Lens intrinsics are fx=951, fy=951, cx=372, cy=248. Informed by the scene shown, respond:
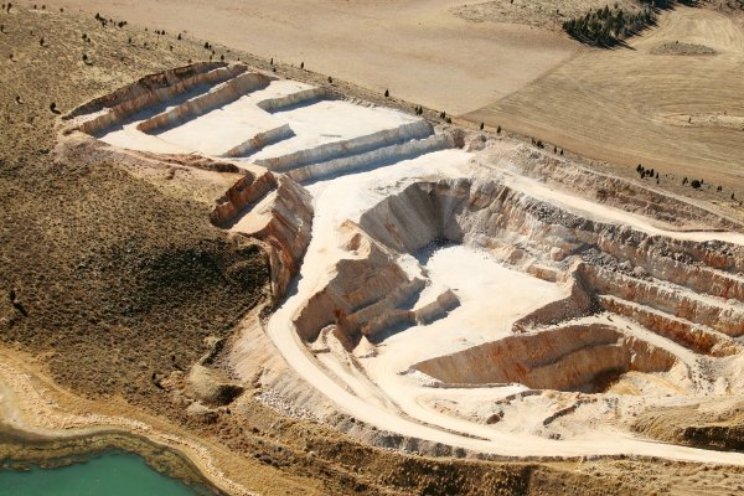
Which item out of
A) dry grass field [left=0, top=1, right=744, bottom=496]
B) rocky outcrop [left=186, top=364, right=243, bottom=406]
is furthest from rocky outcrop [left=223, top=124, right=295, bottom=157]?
rocky outcrop [left=186, top=364, right=243, bottom=406]

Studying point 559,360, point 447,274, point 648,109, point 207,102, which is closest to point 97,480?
point 447,274

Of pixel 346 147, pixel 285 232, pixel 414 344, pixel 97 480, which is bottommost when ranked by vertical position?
pixel 97 480

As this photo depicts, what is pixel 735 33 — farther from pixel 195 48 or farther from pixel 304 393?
pixel 304 393

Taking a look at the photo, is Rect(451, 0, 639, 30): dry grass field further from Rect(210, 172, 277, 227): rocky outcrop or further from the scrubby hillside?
the scrubby hillside

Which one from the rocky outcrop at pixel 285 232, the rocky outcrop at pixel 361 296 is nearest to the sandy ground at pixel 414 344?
the rocky outcrop at pixel 285 232

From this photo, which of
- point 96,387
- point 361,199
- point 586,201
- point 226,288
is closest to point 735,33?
point 586,201

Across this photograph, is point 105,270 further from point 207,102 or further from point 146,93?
point 207,102
